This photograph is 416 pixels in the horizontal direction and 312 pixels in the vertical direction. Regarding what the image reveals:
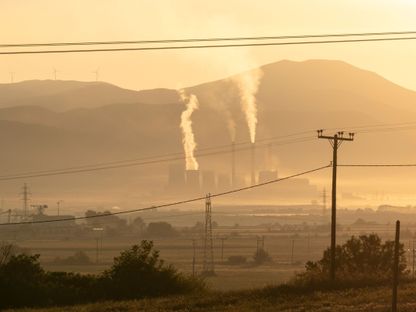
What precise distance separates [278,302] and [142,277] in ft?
47.9

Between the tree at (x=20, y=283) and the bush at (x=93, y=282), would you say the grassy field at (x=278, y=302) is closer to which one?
the bush at (x=93, y=282)

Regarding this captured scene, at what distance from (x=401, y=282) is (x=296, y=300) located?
379 inches

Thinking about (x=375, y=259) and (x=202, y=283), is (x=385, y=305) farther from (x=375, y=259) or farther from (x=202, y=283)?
(x=375, y=259)

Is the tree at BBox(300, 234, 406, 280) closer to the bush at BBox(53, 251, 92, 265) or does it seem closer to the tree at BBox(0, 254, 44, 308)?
the tree at BBox(0, 254, 44, 308)

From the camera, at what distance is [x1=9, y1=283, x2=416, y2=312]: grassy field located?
133 ft

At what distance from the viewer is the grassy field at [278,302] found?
40.6m

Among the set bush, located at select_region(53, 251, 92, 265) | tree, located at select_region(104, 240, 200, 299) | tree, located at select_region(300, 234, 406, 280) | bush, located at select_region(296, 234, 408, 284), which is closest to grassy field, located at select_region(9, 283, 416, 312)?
tree, located at select_region(104, 240, 200, 299)

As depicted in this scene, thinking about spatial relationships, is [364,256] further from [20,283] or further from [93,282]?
[20,283]

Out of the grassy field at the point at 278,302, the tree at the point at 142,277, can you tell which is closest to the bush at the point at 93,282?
the tree at the point at 142,277

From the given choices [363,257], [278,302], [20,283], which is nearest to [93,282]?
[20,283]

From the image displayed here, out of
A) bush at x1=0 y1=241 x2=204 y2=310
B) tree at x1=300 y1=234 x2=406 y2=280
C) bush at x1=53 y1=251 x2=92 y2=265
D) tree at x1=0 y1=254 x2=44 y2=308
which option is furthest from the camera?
bush at x1=53 y1=251 x2=92 y2=265

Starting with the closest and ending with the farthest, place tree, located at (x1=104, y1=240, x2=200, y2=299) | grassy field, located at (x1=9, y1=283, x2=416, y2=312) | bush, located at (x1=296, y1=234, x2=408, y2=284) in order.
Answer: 1. grassy field, located at (x1=9, y1=283, x2=416, y2=312)
2. tree, located at (x1=104, y1=240, x2=200, y2=299)
3. bush, located at (x1=296, y1=234, x2=408, y2=284)

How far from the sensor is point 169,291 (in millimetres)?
57344

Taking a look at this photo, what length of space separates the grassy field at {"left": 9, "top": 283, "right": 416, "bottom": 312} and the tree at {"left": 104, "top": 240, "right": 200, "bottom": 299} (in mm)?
7815
